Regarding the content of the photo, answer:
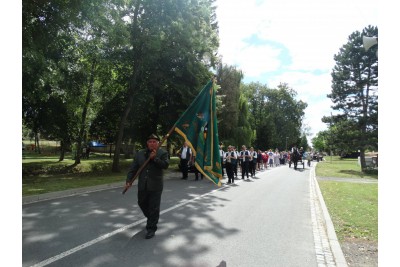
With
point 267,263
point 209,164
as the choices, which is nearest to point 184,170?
point 209,164

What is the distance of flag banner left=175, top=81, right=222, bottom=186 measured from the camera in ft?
22.8

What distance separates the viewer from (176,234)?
20.8 feet

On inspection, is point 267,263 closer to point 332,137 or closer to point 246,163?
point 246,163

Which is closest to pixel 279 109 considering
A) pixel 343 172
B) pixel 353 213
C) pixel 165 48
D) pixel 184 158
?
pixel 343 172

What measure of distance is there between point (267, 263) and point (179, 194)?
6.83 meters

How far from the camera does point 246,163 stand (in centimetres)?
1933

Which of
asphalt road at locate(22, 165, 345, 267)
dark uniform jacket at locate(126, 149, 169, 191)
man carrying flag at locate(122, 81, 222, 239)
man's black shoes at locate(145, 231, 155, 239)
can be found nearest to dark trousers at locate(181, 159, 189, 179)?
asphalt road at locate(22, 165, 345, 267)

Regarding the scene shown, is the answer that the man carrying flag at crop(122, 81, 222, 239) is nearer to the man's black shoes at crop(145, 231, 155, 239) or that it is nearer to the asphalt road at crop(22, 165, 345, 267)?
the man's black shoes at crop(145, 231, 155, 239)

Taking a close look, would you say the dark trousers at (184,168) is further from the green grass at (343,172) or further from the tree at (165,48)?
the green grass at (343,172)

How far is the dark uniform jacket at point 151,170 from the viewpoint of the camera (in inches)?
247

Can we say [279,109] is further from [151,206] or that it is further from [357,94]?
[151,206]

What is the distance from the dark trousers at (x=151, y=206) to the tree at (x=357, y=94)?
92.9ft

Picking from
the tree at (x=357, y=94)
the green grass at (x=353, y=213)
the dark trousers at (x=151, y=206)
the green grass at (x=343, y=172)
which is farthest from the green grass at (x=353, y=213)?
the tree at (x=357, y=94)

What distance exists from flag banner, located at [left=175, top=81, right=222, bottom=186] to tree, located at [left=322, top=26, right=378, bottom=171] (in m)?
27.0
